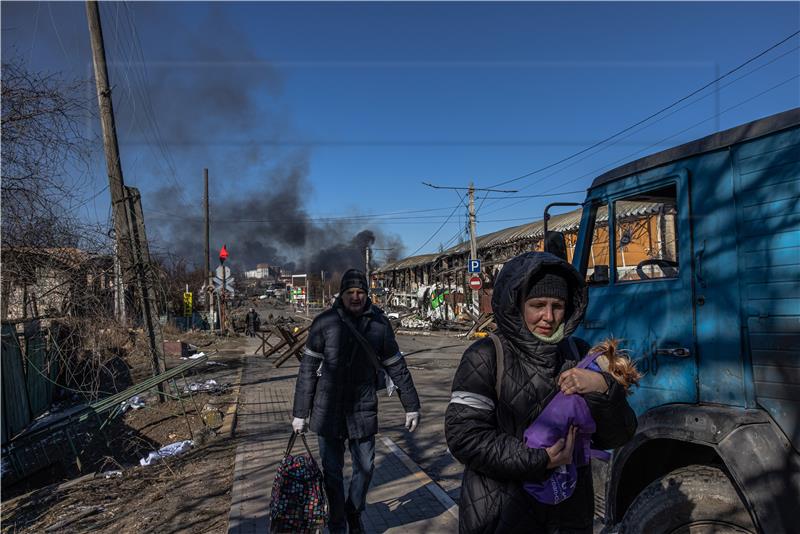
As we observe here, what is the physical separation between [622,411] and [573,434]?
0.21 m

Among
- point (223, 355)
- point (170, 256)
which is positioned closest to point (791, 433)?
point (170, 256)

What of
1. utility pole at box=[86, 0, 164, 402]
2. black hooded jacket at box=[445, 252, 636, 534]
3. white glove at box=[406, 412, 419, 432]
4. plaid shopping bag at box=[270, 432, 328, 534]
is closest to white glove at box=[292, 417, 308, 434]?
plaid shopping bag at box=[270, 432, 328, 534]

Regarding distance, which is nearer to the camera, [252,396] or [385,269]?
[252,396]

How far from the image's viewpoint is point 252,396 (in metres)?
10.9

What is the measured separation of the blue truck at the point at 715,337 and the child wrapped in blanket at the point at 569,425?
110 cm

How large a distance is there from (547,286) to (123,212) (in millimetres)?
9252

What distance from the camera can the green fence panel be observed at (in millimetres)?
6906

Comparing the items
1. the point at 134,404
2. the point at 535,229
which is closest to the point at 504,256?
the point at 535,229

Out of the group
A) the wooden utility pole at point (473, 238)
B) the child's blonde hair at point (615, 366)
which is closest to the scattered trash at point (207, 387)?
the child's blonde hair at point (615, 366)

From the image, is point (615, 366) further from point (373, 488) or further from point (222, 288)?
point (222, 288)

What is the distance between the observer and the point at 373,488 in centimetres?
539

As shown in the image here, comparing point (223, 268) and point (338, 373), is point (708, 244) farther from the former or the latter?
point (223, 268)

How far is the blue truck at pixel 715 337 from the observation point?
2.66 meters

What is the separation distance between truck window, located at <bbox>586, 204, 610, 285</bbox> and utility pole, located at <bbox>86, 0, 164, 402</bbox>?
733 cm
